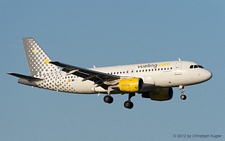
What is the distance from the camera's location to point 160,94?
64688 millimetres

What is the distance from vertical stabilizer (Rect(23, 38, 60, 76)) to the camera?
2621 inches

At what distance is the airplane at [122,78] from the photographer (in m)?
58.9

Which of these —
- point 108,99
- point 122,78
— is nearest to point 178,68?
point 122,78

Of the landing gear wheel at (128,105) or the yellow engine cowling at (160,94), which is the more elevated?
the yellow engine cowling at (160,94)

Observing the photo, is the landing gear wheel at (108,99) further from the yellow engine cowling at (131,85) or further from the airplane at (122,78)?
the yellow engine cowling at (131,85)

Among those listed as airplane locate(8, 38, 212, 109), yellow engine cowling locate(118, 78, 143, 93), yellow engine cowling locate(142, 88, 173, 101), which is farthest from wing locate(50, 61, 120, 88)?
yellow engine cowling locate(142, 88, 173, 101)

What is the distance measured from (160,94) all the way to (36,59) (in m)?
15.3

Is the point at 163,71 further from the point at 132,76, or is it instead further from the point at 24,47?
the point at 24,47

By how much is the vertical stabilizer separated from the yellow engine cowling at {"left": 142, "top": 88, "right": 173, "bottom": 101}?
1078cm

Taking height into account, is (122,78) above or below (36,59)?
below

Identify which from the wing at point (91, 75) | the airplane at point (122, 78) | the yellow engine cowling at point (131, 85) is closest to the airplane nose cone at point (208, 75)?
the airplane at point (122, 78)

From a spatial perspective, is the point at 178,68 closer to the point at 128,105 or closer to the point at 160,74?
the point at 160,74

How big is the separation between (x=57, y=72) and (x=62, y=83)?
1716 mm

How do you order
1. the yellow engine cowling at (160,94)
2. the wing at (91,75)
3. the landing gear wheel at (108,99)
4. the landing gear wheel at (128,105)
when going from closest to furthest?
1. the wing at (91,75)
2. the landing gear wheel at (108,99)
3. the landing gear wheel at (128,105)
4. the yellow engine cowling at (160,94)
